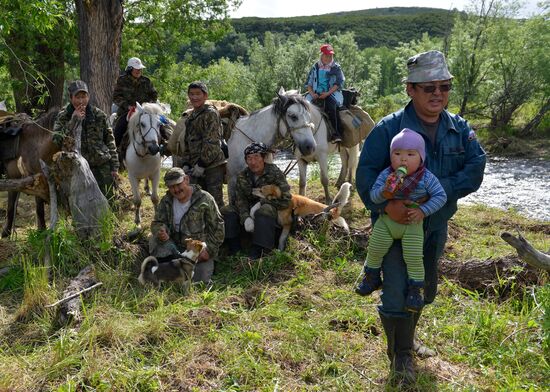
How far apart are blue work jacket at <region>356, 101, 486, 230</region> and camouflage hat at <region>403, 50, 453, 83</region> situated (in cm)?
24

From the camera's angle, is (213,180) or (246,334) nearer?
(246,334)

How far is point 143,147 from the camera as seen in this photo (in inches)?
265

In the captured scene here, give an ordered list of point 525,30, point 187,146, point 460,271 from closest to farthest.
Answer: point 460,271 → point 187,146 → point 525,30

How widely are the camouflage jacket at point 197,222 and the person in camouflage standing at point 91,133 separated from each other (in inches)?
45.7

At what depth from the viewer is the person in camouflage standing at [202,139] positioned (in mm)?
5986

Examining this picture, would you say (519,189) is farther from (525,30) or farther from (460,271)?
(525,30)

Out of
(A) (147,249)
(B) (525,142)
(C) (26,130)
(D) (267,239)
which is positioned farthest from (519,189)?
(C) (26,130)

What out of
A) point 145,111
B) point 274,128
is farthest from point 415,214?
point 145,111

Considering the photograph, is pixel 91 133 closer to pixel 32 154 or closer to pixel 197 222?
pixel 32 154

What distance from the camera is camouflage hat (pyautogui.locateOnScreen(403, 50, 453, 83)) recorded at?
2779mm

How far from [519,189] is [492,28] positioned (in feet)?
37.9

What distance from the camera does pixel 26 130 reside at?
6539 mm

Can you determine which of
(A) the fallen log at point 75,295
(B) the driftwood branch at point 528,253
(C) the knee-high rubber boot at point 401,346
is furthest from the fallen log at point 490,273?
(A) the fallen log at point 75,295

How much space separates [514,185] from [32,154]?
39.9 feet
